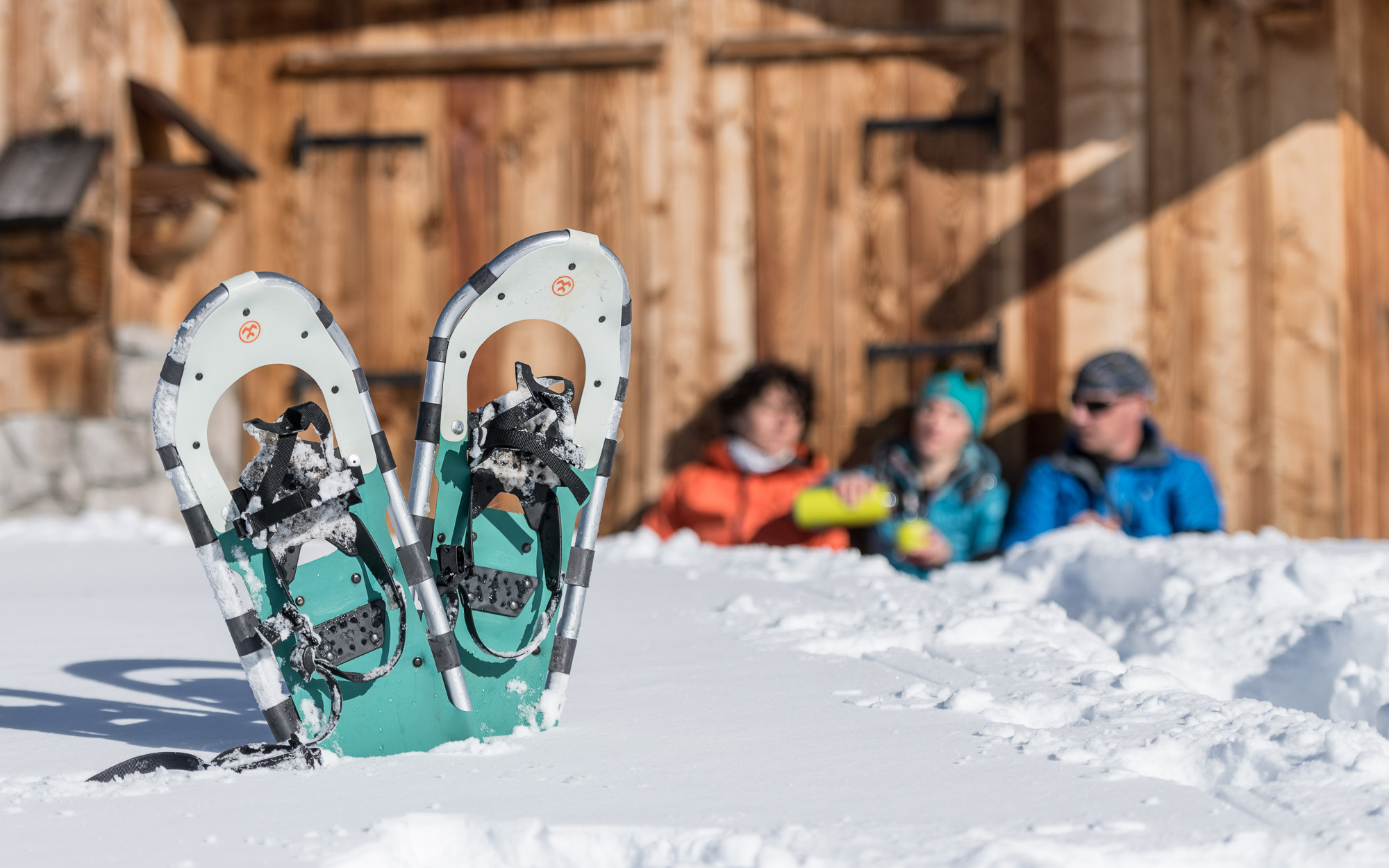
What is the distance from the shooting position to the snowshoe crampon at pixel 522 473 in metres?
1.43

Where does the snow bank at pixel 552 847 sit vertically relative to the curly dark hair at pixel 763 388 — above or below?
below

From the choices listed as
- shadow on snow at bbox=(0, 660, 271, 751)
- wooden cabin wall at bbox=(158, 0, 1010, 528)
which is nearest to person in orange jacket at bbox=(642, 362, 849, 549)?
wooden cabin wall at bbox=(158, 0, 1010, 528)

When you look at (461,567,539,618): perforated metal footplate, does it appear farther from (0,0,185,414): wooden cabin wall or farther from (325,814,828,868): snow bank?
(0,0,185,414): wooden cabin wall

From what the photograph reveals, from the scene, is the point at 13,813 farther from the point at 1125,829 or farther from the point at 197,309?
the point at 1125,829

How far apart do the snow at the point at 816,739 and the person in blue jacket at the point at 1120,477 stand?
778 millimetres

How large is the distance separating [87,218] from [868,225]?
2.42 metres

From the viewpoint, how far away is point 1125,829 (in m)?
1.03

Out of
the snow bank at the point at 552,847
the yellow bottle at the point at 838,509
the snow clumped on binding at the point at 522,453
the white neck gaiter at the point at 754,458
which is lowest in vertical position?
the yellow bottle at the point at 838,509

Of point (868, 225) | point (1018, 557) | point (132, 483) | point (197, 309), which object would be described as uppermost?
point (868, 225)

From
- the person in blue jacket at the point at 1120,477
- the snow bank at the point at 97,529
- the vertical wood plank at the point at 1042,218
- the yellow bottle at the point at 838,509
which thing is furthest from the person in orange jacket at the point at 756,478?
the snow bank at the point at 97,529

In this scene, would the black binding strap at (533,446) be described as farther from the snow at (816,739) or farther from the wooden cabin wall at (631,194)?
the wooden cabin wall at (631,194)

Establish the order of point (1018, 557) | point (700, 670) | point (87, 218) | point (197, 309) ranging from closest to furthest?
point (197, 309) → point (700, 670) → point (1018, 557) → point (87, 218)

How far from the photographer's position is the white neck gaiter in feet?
11.2

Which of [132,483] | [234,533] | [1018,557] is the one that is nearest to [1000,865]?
[234,533]
